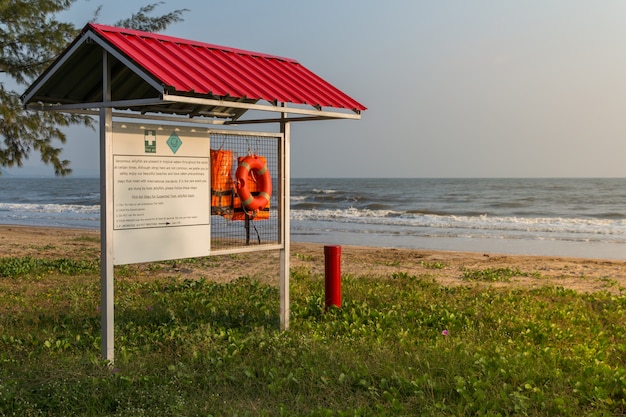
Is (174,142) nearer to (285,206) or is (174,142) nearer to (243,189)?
(243,189)

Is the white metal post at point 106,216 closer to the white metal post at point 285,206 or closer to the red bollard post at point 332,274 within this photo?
the white metal post at point 285,206

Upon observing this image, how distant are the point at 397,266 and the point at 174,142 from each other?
8151mm

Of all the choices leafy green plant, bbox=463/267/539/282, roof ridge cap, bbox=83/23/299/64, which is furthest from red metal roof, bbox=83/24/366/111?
leafy green plant, bbox=463/267/539/282

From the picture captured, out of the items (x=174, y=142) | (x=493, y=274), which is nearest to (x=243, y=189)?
(x=174, y=142)

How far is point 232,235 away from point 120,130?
5.85ft

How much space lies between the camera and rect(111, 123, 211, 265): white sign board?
20.0 ft

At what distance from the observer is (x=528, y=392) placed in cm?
518

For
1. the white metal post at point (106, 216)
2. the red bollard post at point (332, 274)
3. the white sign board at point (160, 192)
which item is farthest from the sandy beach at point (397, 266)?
the white metal post at point (106, 216)

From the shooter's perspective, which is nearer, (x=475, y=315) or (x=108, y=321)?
(x=108, y=321)

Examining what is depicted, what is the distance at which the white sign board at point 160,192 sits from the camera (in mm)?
6102

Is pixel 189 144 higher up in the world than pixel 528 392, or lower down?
higher up

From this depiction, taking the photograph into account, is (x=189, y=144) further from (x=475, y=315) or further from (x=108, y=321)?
(x=475, y=315)

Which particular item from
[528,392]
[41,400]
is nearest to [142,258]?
[41,400]

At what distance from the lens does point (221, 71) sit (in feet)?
21.8
